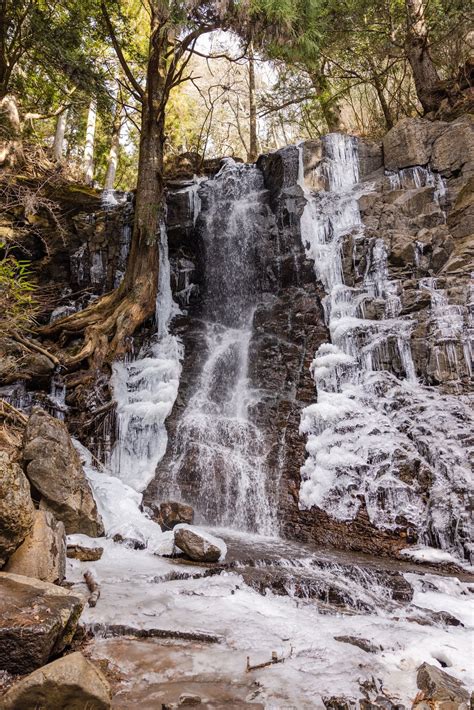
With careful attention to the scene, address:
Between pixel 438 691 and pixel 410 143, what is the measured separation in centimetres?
1131

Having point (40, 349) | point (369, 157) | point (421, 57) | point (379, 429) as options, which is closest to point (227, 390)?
point (379, 429)

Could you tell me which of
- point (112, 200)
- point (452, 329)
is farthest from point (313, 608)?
point (112, 200)

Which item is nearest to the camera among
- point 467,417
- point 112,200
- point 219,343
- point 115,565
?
point 115,565

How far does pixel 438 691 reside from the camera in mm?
2646

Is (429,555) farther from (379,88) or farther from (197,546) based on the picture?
(379,88)

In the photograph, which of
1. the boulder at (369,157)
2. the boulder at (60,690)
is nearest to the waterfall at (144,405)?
the boulder at (60,690)

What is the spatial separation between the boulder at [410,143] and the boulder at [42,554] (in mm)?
10743

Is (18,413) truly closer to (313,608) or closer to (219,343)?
(313,608)

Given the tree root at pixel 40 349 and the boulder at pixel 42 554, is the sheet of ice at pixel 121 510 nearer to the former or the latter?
the boulder at pixel 42 554

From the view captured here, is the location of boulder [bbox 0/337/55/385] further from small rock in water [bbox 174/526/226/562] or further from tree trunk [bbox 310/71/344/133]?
tree trunk [bbox 310/71/344/133]

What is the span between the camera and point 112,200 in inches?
508

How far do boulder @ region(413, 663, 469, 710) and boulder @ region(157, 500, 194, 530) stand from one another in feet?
13.1

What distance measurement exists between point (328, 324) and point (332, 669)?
22.8 feet

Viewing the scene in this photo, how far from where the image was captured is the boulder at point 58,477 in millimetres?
5180
